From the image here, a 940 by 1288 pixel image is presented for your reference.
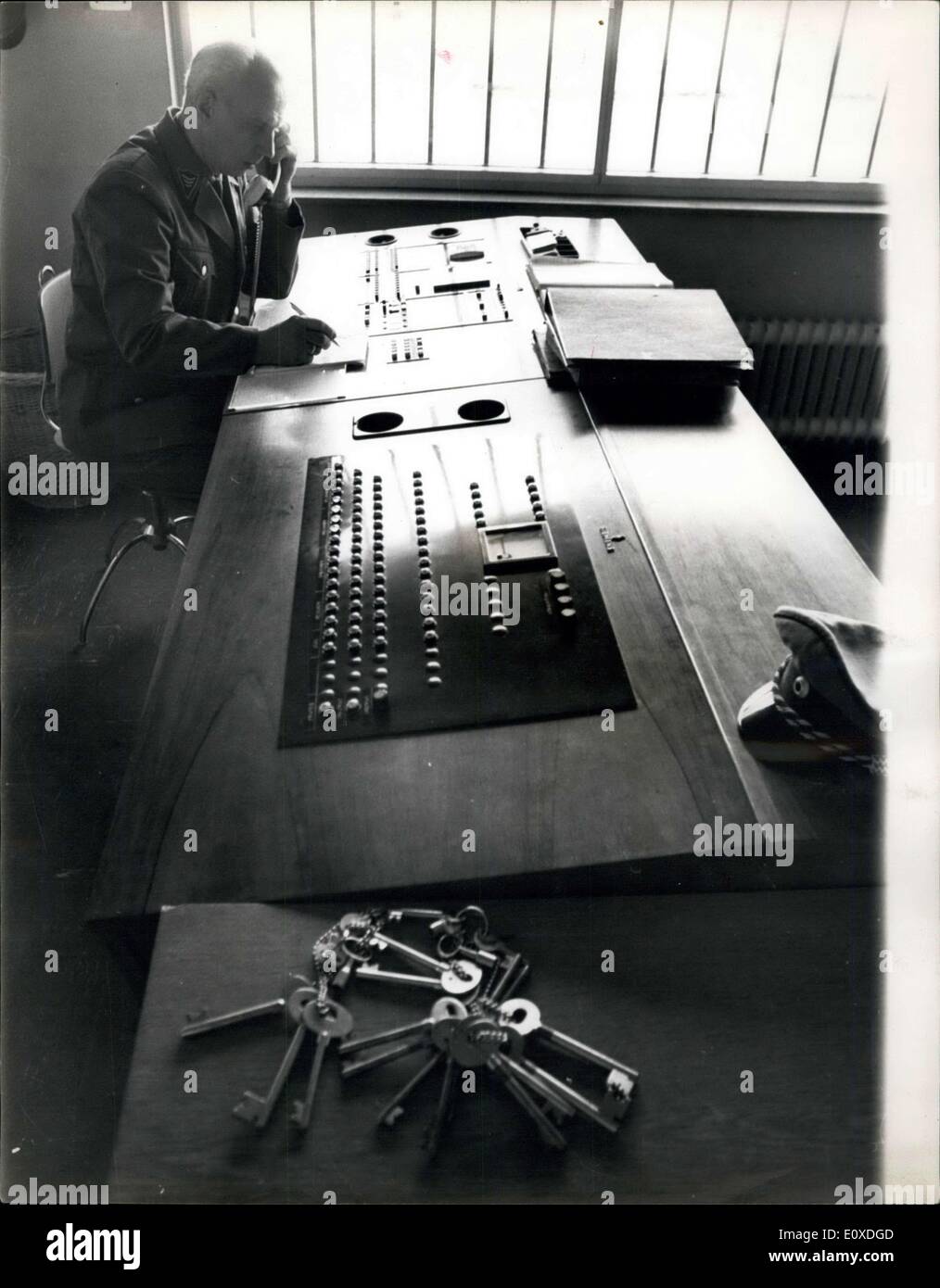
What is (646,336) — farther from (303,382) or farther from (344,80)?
(344,80)

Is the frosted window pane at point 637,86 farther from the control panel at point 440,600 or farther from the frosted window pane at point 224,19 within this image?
the control panel at point 440,600

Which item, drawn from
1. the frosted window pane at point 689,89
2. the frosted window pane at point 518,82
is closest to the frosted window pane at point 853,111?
the frosted window pane at point 689,89

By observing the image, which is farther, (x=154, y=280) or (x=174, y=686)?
(x=154, y=280)

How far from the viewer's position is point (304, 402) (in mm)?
2258

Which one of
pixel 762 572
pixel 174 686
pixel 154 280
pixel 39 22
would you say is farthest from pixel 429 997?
pixel 39 22

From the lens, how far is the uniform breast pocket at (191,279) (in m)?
2.49

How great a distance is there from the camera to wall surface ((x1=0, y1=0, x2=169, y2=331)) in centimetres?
320

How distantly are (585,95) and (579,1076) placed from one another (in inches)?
131

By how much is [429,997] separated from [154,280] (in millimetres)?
1768

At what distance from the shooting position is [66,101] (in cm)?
330

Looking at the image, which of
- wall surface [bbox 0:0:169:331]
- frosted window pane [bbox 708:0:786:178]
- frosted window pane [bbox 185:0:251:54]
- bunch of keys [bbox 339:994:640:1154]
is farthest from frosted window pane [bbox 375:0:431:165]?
bunch of keys [bbox 339:994:640:1154]

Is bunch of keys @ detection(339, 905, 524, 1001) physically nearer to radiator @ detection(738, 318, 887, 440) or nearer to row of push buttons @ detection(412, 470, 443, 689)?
row of push buttons @ detection(412, 470, 443, 689)

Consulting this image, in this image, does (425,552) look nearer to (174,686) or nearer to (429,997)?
(174,686)

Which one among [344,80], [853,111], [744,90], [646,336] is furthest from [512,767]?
[853,111]
